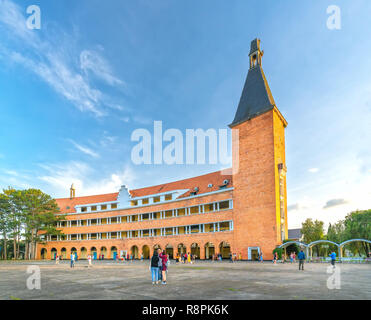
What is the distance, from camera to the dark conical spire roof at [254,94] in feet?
136

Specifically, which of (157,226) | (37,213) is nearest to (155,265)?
(157,226)

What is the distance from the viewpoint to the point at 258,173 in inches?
1571

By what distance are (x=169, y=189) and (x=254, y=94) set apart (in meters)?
23.6

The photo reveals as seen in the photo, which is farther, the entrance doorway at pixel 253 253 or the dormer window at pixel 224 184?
the dormer window at pixel 224 184

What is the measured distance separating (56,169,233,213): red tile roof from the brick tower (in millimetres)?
4678

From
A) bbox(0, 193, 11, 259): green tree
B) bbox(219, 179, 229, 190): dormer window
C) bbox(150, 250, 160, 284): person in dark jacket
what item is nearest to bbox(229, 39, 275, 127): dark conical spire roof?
bbox(219, 179, 229, 190): dormer window

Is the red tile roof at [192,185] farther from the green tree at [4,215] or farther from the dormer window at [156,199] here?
the green tree at [4,215]

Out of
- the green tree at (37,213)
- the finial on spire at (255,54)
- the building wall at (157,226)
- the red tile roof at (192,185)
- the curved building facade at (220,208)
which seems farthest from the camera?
the green tree at (37,213)

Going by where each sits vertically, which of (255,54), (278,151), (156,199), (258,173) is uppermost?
(255,54)

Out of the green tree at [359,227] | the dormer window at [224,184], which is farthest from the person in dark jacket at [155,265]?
the green tree at [359,227]

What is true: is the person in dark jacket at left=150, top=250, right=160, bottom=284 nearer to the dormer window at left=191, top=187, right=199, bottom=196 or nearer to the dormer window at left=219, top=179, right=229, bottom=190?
the dormer window at left=219, top=179, right=229, bottom=190

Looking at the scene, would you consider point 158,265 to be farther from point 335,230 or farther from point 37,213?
point 335,230
